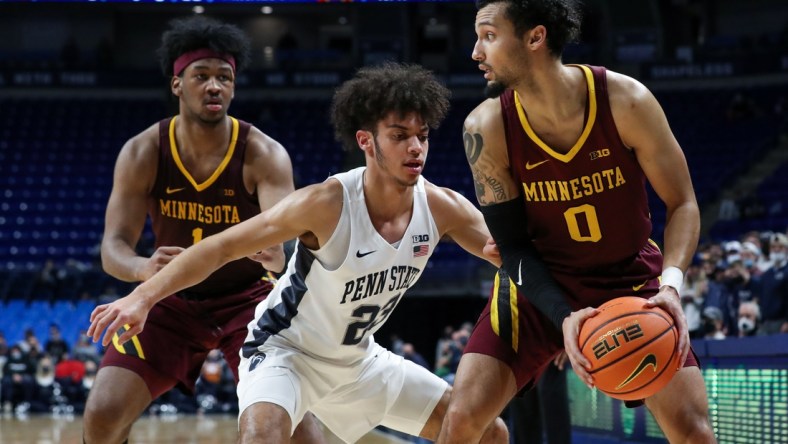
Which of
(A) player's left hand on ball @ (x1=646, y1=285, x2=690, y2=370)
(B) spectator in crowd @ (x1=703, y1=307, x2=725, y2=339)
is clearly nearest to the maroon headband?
(A) player's left hand on ball @ (x1=646, y1=285, x2=690, y2=370)

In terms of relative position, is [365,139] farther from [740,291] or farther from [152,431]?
[152,431]

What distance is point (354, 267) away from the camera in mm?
4324

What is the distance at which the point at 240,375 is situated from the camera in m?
4.52

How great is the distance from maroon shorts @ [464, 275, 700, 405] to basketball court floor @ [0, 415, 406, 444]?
564 cm

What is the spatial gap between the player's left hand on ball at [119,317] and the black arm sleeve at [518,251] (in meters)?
1.43

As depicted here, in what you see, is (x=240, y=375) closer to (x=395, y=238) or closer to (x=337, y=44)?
(x=395, y=238)

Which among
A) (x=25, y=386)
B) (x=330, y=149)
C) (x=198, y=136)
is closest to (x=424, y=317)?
(x=330, y=149)

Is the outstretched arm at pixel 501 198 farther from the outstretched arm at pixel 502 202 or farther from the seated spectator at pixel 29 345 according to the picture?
the seated spectator at pixel 29 345

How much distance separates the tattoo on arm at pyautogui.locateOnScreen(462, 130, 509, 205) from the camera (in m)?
4.26

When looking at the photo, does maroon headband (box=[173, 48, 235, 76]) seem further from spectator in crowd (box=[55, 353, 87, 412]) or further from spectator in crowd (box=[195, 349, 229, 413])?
spectator in crowd (box=[55, 353, 87, 412])

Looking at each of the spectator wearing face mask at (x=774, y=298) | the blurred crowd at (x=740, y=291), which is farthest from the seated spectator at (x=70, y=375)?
the spectator wearing face mask at (x=774, y=298)

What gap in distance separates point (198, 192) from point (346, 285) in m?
1.28

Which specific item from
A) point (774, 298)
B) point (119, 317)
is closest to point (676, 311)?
point (119, 317)

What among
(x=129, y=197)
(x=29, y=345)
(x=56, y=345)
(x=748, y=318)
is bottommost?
(x=56, y=345)
